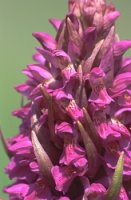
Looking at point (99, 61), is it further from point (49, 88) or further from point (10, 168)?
point (10, 168)

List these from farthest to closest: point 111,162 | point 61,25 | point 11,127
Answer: point 11,127, point 61,25, point 111,162

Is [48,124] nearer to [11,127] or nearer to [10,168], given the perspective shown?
[10,168]

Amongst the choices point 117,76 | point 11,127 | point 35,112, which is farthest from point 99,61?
point 11,127

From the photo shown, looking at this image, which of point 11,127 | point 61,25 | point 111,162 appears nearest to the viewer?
point 111,162

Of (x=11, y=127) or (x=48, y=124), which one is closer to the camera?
(x=48, y=124)

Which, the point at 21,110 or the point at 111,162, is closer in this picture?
the point at 111,162

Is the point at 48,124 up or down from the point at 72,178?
up

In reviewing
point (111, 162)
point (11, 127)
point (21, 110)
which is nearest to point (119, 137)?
point (111, 162)

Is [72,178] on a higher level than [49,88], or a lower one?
lower

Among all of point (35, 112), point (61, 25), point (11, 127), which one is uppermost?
point (61, 25)
